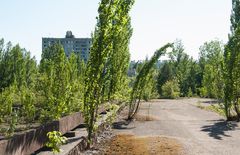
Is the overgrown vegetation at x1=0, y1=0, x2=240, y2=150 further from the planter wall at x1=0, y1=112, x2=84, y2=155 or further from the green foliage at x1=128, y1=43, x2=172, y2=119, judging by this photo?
the planter wall at x1=0, y1=112, x2=84, y2=155

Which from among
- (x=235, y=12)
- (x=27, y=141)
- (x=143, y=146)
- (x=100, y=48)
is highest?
(x=235, y=12)

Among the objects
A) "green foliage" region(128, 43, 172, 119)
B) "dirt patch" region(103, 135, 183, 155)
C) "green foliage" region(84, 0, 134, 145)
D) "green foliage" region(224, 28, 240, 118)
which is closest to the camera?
"dirt patch" region(103, 135, 183, 155)

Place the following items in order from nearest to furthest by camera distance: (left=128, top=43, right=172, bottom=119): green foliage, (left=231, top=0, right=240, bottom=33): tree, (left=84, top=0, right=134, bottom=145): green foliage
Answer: (left=84, top=0, right=134, bottom=145): green foliage
(left=128, top=43, right=172, bottom=119): green foliage
(left=231, top=0, right=240, bottom=33): tree

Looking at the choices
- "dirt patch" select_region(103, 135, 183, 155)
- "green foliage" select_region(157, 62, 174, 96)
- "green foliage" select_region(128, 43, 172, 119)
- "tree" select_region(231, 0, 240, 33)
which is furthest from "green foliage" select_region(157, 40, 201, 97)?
"dirt patch" select_region(103, 135, 183, 155)

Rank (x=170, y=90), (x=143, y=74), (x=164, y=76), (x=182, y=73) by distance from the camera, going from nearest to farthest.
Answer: (x=143, y=74) < (x=170, y=90) < (x=164, y=76) < (x=182, y=73)

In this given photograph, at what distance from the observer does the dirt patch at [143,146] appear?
12289 millimetres

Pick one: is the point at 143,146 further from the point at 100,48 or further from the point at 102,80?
the point at 100,48

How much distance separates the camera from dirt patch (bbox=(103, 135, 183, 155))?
1229 centimetres

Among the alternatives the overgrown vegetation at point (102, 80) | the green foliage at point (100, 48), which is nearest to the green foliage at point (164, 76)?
the overgrown vegetation at point (102, 80)

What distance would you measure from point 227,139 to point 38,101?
85.6ft

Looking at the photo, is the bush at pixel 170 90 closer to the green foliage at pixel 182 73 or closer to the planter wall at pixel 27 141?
the green foliage at pixel 182 73

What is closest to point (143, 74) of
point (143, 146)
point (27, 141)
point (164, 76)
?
point (143, 146)

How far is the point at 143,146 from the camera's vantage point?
13.3m

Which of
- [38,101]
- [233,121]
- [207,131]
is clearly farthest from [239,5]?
[207,131]
